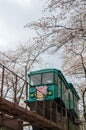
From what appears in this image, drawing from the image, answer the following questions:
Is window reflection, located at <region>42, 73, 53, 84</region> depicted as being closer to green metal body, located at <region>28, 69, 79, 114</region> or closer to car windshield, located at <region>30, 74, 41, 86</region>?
green metal body, located at <region>28, 69, 79, 114</region>

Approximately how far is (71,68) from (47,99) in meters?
10.6

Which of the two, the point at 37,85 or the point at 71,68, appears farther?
the point at 71,68

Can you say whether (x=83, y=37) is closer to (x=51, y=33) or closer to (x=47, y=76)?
(x=51, y=33)

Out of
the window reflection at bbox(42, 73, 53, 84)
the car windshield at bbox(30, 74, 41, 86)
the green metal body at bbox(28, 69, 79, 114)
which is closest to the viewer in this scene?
the green metal body at bbox(28, 69, 79, 114)

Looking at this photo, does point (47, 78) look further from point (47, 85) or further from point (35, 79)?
point (35, 79)

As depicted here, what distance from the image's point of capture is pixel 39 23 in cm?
1395

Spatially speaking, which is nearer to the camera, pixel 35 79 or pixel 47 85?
pixel 47 85

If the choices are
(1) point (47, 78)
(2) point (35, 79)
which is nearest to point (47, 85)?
(1) point (47, 78)

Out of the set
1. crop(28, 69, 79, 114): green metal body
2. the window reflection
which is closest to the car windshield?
crop(28, 69, 79, 114): green metal body

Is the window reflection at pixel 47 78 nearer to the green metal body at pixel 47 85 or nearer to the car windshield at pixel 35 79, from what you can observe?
the green metal body at pixel 47 85

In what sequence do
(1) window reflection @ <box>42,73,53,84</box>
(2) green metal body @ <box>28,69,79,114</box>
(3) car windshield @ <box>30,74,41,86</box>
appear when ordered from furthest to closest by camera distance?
(3) car windshield @ <box>30,74,41,86</box>
(1) window reflection @ <box>42,73,53,84</box>
(2) green metal body @ <box>28,69,79,114</box>

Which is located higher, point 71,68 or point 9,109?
point 71,68

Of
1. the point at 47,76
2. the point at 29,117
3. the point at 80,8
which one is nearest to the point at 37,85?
the point at 47,76

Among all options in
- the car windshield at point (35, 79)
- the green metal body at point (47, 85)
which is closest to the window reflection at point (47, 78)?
the green metal body at point (47, 85)
